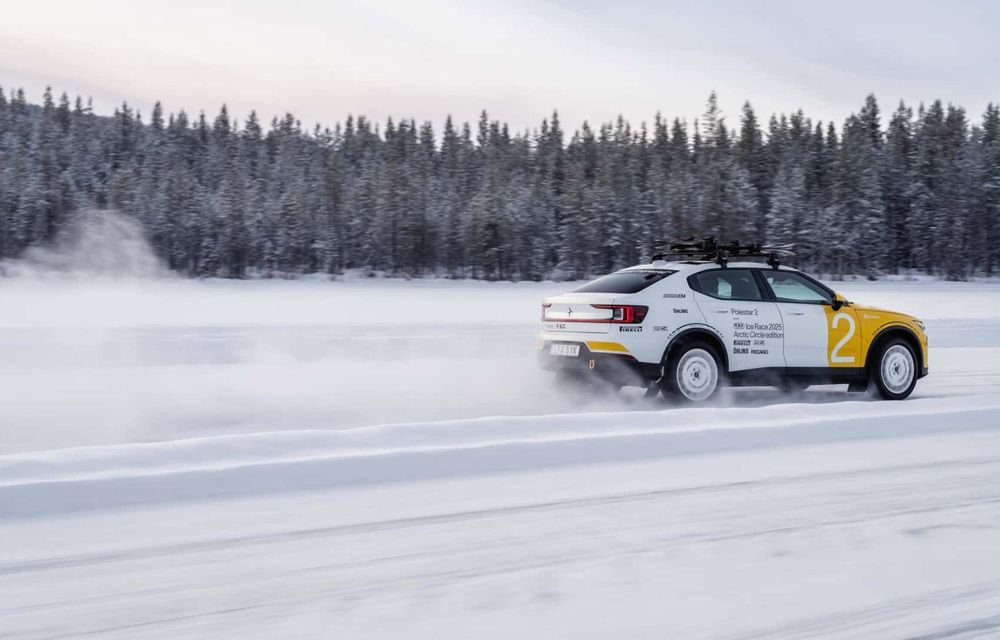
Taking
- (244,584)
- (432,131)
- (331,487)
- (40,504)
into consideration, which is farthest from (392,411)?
(432,131)

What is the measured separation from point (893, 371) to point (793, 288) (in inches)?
65.3

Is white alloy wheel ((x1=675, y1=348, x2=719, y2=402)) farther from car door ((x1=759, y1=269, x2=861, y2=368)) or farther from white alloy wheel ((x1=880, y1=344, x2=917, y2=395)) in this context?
white alloy wheel ((x1=880, y1=344, x2=917, y2=395))

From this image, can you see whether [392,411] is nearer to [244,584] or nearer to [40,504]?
[40,504]

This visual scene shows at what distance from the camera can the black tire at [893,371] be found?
10.9m

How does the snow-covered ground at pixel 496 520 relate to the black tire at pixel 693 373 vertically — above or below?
below

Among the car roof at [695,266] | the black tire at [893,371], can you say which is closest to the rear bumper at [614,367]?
the car roof at [695,266]

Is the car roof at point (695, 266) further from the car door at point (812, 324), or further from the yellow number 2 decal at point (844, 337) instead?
the yellow number 2 decal at point (844, 337)

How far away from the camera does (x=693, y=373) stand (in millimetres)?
9875

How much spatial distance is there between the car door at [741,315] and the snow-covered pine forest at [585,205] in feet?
272

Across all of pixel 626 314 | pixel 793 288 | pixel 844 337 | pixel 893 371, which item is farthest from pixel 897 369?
pixel 626 314

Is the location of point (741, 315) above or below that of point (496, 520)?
above

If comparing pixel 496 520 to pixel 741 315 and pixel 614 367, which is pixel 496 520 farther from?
pixel 741 315

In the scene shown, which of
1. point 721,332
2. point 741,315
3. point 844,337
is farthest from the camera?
point 844,337

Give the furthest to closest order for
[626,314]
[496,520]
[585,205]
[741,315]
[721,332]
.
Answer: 1. [585,205]
2. [741,315]
3. [721,332]
4. [626,314]
5. [496,520]
